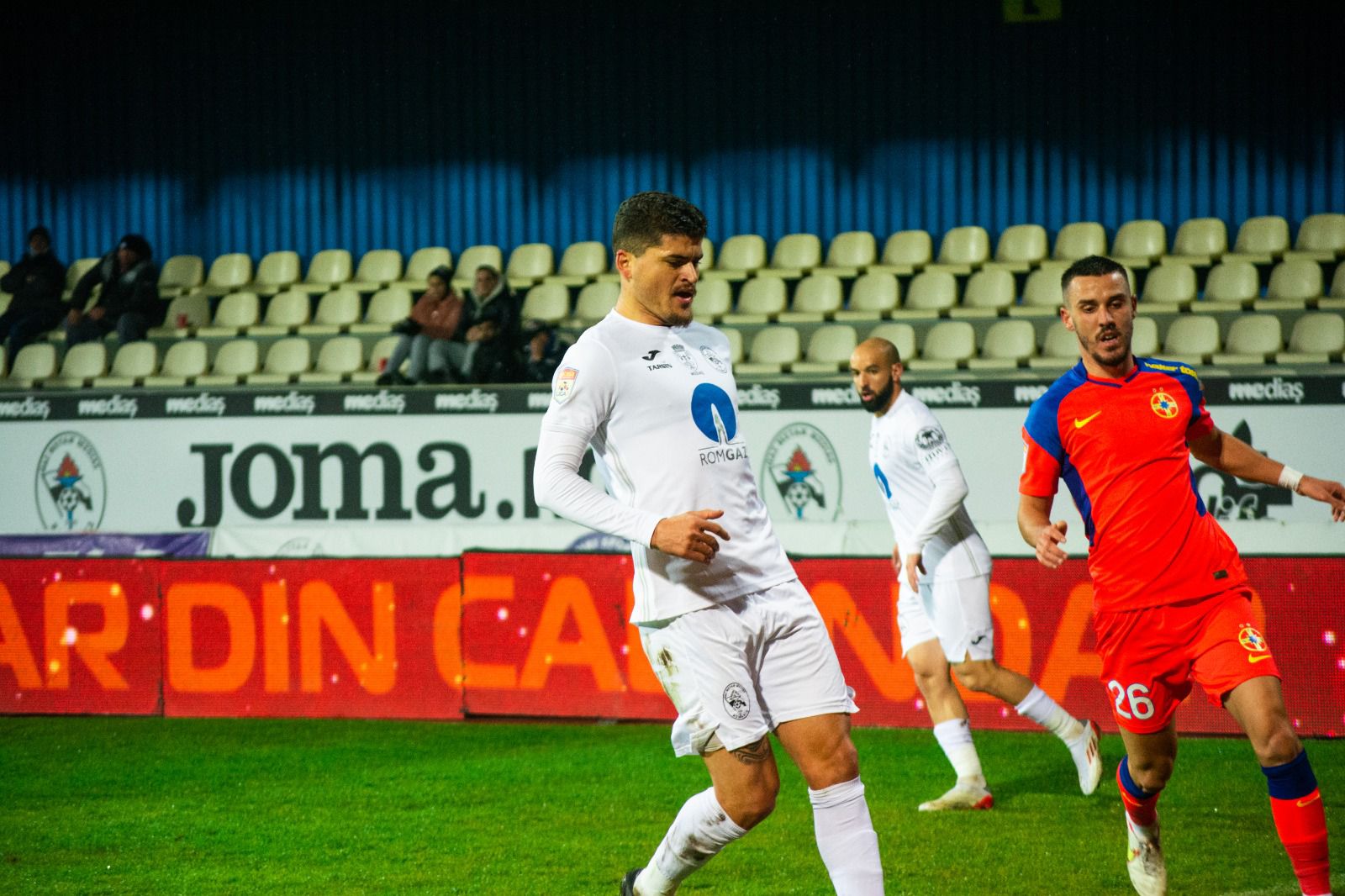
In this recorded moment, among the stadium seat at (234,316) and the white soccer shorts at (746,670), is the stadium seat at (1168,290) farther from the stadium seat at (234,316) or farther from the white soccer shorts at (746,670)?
the white soccer shorts at (746,670)

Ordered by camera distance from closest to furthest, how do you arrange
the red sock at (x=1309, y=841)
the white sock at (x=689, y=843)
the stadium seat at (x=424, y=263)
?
the white sock at (x=689, y=843) → the red sock at (x=1309, y=841) → the stadium seat at (x=424, y=263)

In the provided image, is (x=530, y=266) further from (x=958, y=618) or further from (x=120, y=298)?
(x=958, y=618)

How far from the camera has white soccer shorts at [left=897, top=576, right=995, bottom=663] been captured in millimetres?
7035

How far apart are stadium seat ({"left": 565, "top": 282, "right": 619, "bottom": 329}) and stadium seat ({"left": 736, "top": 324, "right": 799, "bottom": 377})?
100 cm

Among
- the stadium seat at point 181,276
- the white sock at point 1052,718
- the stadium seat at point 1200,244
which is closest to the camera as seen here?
the white sock at point 1052,718

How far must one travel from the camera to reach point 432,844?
629 centimetres

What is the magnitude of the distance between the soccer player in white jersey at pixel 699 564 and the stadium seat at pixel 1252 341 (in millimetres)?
9853

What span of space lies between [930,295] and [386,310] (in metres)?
6.01

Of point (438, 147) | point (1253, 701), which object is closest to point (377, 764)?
point (1253, 701)

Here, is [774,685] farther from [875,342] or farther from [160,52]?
[160,52]

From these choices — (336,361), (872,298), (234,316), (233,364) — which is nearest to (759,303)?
(872,298)

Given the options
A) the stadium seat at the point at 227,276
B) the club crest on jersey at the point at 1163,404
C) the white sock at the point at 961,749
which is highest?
the stadium seat at the point at 227,276

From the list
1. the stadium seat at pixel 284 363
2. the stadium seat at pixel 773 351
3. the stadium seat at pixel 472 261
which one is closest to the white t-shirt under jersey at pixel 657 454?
the stadium seat at pixel 773 351

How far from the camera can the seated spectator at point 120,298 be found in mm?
16719
